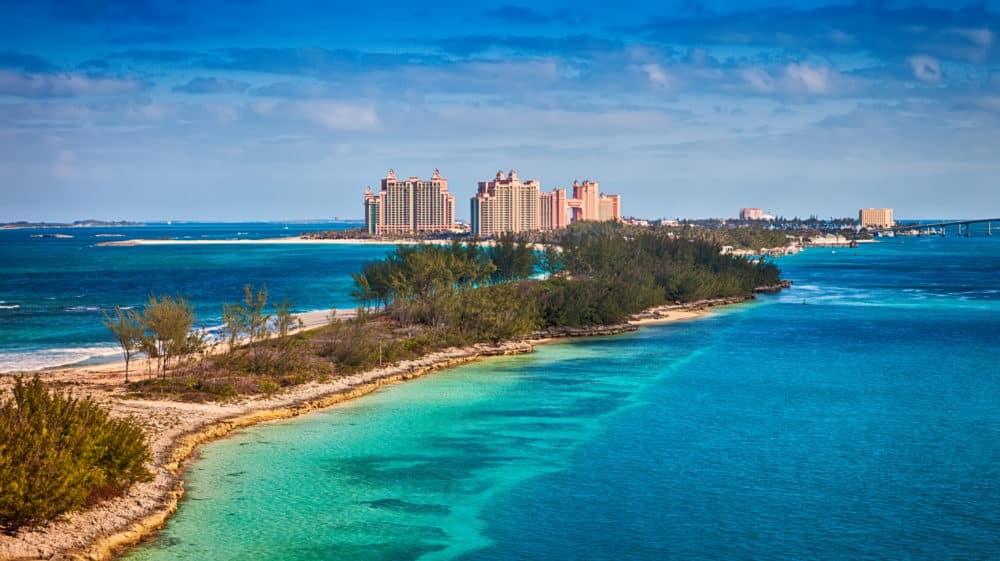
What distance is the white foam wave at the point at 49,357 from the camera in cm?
4150

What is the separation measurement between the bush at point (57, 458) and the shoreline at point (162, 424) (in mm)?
A: 359

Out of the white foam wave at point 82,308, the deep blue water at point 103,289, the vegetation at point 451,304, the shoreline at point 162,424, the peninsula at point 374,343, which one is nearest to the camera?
the shoreline at point 162,424

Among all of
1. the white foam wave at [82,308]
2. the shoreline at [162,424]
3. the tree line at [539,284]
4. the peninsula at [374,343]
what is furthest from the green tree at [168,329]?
the white foam wave at [82,308]

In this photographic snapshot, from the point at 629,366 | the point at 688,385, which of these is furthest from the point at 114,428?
the point at 629,366

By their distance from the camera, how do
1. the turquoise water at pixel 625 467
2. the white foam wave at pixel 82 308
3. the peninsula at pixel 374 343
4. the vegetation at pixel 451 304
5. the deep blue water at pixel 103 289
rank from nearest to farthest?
the turquoise water at pixel 625 467 < the peninsula at pixel 374 343 < the vegetation at pixel 451 304 < the deep blue water at pixel 103 289 < the white foam wave at pixel 82 308

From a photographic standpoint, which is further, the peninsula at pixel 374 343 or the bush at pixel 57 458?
→ the peninsula at pixel 374 343

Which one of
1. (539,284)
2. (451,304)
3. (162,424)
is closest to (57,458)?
(162,424)

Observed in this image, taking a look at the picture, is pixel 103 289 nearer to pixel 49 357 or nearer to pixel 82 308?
pixel 82 308

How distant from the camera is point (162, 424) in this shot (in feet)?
94.0

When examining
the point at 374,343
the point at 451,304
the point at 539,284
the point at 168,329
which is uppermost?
the point at 539,284

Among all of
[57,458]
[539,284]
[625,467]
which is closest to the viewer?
[57,458]

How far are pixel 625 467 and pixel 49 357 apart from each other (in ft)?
94.3

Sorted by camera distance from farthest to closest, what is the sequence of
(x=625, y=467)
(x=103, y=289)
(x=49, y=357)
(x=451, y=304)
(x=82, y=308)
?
(x=103, y=289)
(x=82, y=308)
(x=451, y=304)
(x=49, y=357)
(x=625, y=467)

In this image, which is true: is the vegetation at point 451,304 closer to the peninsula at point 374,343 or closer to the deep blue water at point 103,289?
the peninsula at point 374,343
